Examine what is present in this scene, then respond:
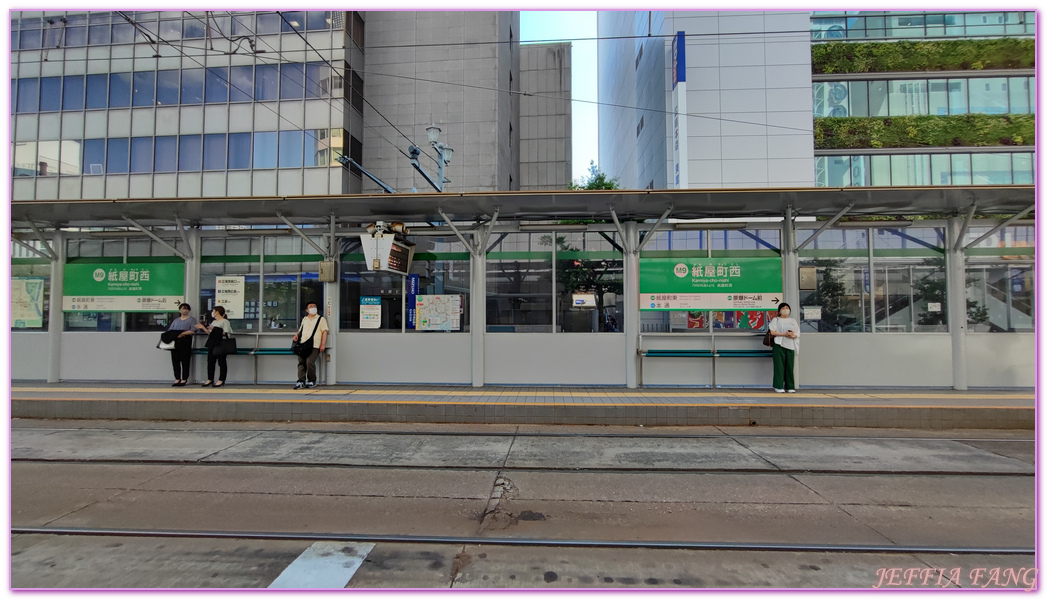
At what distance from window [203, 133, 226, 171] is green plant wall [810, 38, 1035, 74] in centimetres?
2893

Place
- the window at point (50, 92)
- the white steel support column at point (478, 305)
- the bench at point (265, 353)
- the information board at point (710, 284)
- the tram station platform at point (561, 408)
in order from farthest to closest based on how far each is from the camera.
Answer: the window at point (50, 92) < the bench at point (265, 353) < the white steel support column at point (478, 305) < the information board at point (710, 284) < the tram station platform at point (561, 408)

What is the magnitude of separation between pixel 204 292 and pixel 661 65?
93.8 ft

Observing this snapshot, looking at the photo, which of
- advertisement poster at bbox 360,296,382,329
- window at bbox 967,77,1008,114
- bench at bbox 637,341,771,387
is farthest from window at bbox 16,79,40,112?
window at bbox 967,77,1008,114

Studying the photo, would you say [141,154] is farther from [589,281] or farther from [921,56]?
[921,56]

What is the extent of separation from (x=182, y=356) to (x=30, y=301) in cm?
375

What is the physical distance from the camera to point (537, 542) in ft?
12.3

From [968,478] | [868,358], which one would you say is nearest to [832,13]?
[868,358]

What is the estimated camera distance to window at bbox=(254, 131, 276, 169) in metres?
26.9

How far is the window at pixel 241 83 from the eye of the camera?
26.9 meters

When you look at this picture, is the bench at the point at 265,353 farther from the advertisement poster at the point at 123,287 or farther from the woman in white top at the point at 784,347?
the woman in white top at the point at 784,347

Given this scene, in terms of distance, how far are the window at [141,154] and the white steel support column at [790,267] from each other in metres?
28.8

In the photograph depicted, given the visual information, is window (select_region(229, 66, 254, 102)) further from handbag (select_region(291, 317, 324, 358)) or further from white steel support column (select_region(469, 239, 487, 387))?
white steel support column (select_region(469, 239, 487, 387))

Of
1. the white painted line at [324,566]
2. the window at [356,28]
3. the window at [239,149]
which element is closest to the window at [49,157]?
the window at [239,149]

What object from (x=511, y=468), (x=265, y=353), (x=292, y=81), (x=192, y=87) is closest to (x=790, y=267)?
(x=511, y=468)
